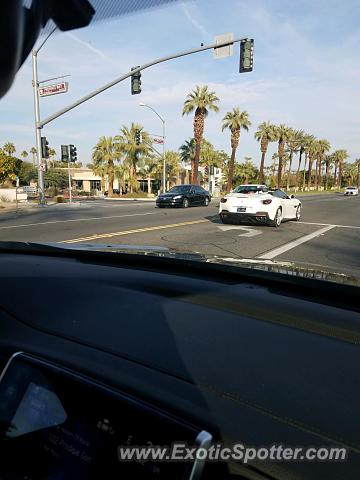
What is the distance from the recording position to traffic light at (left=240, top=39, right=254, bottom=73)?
643 inches

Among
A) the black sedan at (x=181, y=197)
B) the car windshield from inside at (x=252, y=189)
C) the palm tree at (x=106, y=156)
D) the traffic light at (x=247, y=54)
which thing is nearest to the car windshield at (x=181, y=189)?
the black sedan at (x=181, y=197)

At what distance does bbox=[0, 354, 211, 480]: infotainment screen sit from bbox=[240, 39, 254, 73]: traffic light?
17006mm

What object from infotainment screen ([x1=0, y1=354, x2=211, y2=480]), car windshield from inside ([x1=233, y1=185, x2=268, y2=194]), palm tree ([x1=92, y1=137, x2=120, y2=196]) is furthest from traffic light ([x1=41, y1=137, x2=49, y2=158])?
palm tree ([x1=92, y1=137, x2=120, y2=196])

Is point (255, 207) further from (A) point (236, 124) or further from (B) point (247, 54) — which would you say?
(A) point (236, 124)

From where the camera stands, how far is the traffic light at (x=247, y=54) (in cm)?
1634

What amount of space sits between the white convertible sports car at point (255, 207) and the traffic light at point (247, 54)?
5695 mm

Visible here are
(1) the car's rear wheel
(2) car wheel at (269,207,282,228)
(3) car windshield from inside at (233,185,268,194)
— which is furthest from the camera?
(3) car windshield from inside at (233,185,268,194)

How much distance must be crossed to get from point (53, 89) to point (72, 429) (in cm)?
2366

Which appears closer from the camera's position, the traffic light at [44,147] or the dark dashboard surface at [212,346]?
the dark dashboard surface at [212,346]

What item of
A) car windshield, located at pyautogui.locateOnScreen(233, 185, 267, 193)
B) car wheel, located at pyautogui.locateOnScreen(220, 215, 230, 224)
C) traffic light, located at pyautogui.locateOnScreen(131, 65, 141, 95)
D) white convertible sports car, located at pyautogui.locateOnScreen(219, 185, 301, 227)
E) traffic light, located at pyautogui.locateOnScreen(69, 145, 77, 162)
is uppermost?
traffic light, located at pyautogui.locateOnScreen(131, 65, 141, 95)

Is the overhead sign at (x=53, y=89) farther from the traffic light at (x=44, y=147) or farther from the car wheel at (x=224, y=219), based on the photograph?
the car wheel at (x=224, y=219)

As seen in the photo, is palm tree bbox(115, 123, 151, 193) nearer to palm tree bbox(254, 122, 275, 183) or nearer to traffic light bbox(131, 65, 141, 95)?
palm tree bbox(254, 122, 275, 183)

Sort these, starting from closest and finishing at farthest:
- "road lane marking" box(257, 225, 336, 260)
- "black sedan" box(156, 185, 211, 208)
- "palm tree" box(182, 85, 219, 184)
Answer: "road lane marking" box(257, 225, 336, 260)
"black sedan" box(156, 185, 211, 208)
"palm tree" box(182, 85, 219, 184)

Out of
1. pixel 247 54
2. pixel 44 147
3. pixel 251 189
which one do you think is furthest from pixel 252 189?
pixel 44 147
